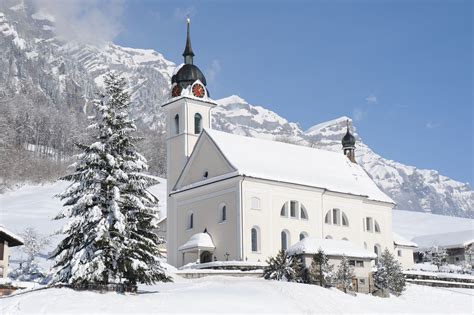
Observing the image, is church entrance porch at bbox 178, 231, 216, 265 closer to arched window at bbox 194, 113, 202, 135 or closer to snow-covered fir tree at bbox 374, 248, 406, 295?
arched window at bbox 194, 113, 202, 135

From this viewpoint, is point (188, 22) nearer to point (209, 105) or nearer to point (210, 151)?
point (209, 105)

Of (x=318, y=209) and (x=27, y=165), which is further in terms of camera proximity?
(x=27, y=165)

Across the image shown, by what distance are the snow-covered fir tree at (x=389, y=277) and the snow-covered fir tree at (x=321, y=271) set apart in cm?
462

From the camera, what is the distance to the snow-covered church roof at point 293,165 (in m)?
62.0

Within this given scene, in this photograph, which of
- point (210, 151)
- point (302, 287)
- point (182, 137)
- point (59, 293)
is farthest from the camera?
point (182, 137)

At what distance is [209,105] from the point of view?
7256cm

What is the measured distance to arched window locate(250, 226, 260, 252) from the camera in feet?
195

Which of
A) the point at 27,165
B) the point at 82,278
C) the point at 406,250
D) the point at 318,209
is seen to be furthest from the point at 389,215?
the point at 27,165

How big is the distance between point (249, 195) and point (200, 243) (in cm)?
527

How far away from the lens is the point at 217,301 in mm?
35094

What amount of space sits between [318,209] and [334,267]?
14.9m

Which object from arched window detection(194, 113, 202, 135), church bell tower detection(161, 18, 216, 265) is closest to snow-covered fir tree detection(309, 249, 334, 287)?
church bell tower detection(161, 18, 216, 265)

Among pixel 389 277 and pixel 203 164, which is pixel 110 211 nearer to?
pixel 389 277

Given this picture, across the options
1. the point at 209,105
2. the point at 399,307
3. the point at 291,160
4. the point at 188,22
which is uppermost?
the point at 188,22
